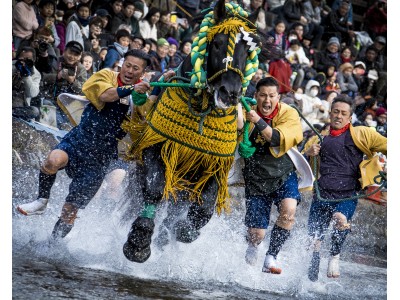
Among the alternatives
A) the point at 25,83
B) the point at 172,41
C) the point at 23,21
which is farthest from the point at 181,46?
the point at 25,83

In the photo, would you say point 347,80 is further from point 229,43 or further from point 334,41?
point 229,43

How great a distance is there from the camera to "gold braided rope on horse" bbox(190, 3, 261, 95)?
5.91 meters

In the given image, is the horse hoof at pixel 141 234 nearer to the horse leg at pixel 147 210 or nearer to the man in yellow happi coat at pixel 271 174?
the horse leg at pixel 147 210

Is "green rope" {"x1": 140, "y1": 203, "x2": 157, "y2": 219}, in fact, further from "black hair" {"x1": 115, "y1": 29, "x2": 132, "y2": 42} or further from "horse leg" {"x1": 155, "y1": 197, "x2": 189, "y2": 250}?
"black hair" {"x1": 115, "y1": 29, "x2": 132, "y2": 42}

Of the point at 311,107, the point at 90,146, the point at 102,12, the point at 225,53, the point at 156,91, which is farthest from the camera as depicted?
the point at 311,107

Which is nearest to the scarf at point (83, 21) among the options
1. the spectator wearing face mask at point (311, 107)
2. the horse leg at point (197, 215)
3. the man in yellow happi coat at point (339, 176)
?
the spectator wearing face mask at point (311, 107)

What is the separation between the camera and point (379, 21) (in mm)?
18422

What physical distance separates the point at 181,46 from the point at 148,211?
689 cm

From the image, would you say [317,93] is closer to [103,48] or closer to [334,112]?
[103,48]

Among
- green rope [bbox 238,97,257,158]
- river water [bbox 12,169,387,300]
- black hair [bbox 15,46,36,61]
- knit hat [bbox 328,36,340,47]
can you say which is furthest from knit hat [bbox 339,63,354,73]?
green rope [bbox 238,97,257,158]

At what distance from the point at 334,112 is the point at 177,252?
6.92 ft

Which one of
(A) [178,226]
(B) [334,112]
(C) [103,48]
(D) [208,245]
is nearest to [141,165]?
(A) [178,226]

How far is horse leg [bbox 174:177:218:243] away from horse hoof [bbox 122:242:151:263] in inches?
18.4

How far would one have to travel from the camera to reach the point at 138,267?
21.5 ft
